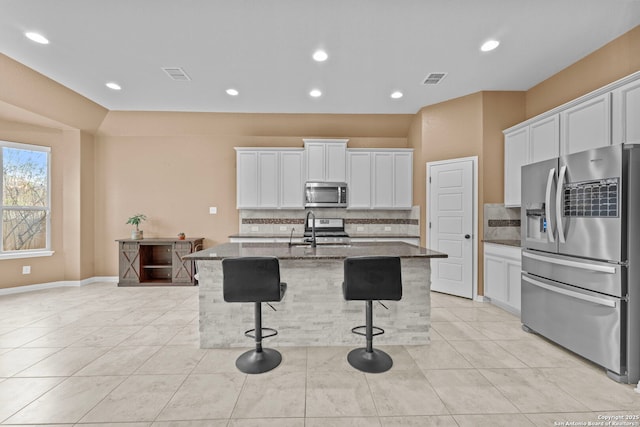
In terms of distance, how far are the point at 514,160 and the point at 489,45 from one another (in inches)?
67.8

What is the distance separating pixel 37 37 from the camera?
112 inches

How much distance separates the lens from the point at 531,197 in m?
2.99

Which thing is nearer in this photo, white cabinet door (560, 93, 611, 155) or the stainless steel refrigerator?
the stainless steel refrigerator

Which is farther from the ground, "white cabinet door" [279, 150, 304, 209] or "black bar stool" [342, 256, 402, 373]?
"white cabinet door" [279, 150, 304, 209]

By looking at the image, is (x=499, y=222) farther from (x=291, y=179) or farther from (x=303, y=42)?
(x=303, y=42)

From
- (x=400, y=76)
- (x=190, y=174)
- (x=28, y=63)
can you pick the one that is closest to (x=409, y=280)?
(x=400, y=76)

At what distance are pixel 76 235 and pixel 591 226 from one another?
733cm

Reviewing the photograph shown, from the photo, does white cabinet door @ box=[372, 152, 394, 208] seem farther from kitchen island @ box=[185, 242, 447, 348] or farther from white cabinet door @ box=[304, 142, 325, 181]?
kitchen island @ box=[185, 242, 447, 348]

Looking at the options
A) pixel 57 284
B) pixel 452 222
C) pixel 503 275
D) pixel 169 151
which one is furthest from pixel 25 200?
pixel 503 275

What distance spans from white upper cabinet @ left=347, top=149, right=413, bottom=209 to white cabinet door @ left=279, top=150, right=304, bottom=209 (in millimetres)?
916

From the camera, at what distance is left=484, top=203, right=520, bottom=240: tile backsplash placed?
4.15 m

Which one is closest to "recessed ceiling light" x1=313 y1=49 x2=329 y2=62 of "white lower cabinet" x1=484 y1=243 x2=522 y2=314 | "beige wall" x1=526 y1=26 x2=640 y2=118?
"beige wall" x1=526 y1=26 x2=640 y2=118

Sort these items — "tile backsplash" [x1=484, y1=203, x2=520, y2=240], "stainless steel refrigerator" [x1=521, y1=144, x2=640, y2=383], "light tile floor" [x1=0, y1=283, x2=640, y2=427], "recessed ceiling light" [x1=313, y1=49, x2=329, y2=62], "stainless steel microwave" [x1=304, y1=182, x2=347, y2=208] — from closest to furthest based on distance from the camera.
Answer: "light tile floor" [x1=0, y1=283, x2=640, y2=427] < "stainless steel refrigerator" [x1=521, y1=144, x2=640, y2=383] < "recessed ceiling light" [x1=313, y1=49, x2=329, y2=62] < "tile backsplash" [x1=484, y1=203, x2=520, y2=240] < "stainless steel microwave" [x1=304, y1=182, x2=347, y2=208]

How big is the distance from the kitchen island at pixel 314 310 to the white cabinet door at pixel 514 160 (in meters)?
2.17
